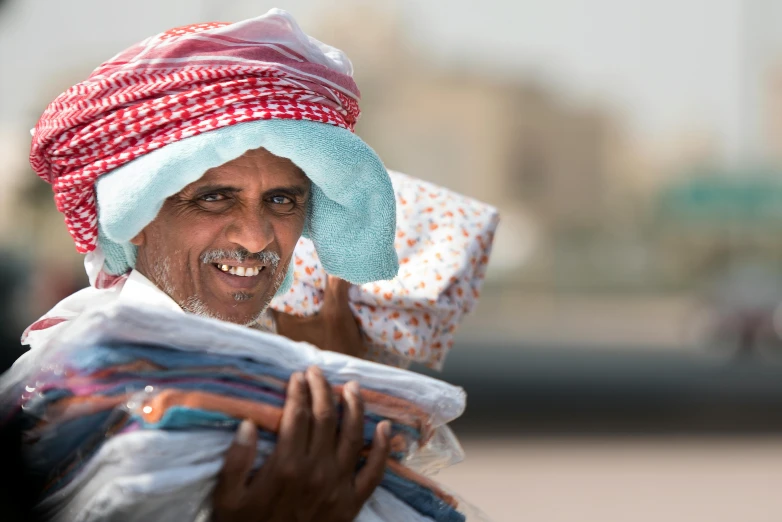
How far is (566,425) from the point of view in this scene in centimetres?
1055

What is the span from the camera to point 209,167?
1.90 meters

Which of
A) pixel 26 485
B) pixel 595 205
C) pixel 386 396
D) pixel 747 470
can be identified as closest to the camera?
pixel 26 485

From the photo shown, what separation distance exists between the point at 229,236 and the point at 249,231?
0.04 meters

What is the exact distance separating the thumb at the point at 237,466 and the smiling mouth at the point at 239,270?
21.9 inches

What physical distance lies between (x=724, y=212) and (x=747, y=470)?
8493 mm

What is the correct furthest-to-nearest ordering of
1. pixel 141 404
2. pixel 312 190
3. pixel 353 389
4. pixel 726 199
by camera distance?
pixel 726 199, pixel 312 190, pixel 353 389, pixel 141 404

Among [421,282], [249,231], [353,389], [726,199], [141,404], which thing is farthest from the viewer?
[726,199]

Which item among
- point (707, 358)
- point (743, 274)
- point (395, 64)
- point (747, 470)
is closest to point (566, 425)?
point (747, 470)


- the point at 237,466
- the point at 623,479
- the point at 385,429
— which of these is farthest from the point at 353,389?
the point at 623,479

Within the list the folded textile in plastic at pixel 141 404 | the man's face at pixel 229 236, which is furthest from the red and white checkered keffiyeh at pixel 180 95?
the folded textile in plastic at pixel 141 404

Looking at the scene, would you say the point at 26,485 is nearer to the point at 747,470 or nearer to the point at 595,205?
the point at 747,470

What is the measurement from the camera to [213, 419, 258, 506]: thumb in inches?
60.6

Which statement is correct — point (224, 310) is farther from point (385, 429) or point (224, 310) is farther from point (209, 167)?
point (385, 429)

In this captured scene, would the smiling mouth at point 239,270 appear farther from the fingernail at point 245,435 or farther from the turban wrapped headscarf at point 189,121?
the fingernail at point 245,435
